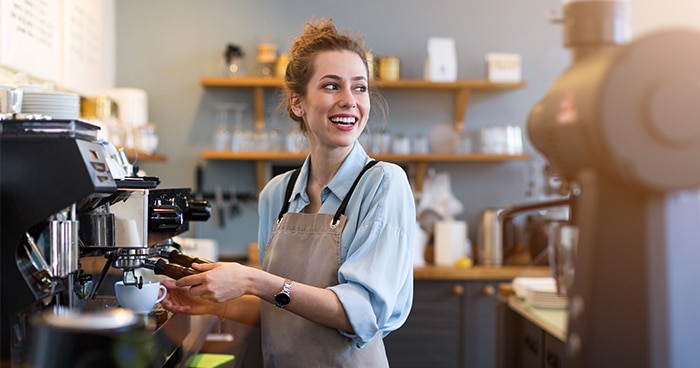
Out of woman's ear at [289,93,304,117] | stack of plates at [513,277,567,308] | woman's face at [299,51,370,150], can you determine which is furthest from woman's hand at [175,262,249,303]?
stack of plates at [513,277,567,308]

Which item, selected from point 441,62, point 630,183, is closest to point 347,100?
point 630,183

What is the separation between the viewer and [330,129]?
192 cm

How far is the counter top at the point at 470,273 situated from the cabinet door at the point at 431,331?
0.04 metres

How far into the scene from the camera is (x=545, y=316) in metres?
2.97

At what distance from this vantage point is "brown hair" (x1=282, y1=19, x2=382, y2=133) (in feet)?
6.57

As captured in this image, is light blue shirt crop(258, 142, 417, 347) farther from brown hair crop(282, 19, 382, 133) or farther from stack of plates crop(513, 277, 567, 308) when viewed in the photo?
stack of plates crop(513, 277, 567, 308)

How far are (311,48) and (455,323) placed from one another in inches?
109

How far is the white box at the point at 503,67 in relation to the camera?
4.77 m

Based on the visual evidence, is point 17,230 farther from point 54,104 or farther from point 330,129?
point 330,129

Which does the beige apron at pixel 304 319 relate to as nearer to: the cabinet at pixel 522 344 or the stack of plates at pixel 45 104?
the stack of plates at pixel 45 104

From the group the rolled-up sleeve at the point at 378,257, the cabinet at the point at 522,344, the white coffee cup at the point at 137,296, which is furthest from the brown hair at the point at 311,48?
the cabinet at the point at 522,344

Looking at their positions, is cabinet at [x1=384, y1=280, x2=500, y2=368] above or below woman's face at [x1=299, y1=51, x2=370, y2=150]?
below

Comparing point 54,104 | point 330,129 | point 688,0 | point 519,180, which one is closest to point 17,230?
point 54,104

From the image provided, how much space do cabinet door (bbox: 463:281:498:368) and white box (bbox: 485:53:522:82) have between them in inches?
50.8
